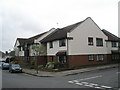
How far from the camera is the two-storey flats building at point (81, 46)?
107 feet

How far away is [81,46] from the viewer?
34.1 metres

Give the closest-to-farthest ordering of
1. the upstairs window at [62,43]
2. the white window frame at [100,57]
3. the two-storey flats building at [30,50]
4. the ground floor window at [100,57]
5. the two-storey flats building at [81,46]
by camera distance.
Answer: the two-storey flats building at [81,46]
the upstairs window at [62,43]
the white window frame at [100,57]
the ground floor window at [100,57]
the two-storey flats building at [30,50]

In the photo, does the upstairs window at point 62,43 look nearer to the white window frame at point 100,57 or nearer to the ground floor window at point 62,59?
the ground floor window at point 62,59

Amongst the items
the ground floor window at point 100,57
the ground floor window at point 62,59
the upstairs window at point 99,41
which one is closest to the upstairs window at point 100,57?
the ground floor window at point 100,57

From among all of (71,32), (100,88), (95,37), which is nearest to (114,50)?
(95,37)

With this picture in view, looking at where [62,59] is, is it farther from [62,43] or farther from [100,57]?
[100,57]

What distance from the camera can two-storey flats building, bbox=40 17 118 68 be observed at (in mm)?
32750

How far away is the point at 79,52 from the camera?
33.7m

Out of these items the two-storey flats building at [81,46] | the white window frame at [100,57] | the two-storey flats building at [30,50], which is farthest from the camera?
the two-storey flats building at [30,50]

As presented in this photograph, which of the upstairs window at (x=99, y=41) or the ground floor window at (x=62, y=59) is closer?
the ground floor window at (x=62, y=59)

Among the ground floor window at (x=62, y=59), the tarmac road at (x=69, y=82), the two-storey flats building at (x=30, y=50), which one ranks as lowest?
the tarmac road at (x=69, y=82)

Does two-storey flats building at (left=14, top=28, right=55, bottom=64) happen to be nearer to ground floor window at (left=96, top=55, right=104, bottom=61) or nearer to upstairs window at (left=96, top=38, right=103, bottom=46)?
upstairs window at (left=96, top=38, right=103, bottom=46)

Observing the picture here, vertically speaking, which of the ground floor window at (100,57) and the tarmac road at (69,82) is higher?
the ground floor window at (100,57)

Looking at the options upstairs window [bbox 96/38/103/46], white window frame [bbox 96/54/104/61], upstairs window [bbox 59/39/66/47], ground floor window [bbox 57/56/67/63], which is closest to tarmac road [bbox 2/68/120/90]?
ground floor window [bbox 57/56/67/63]
